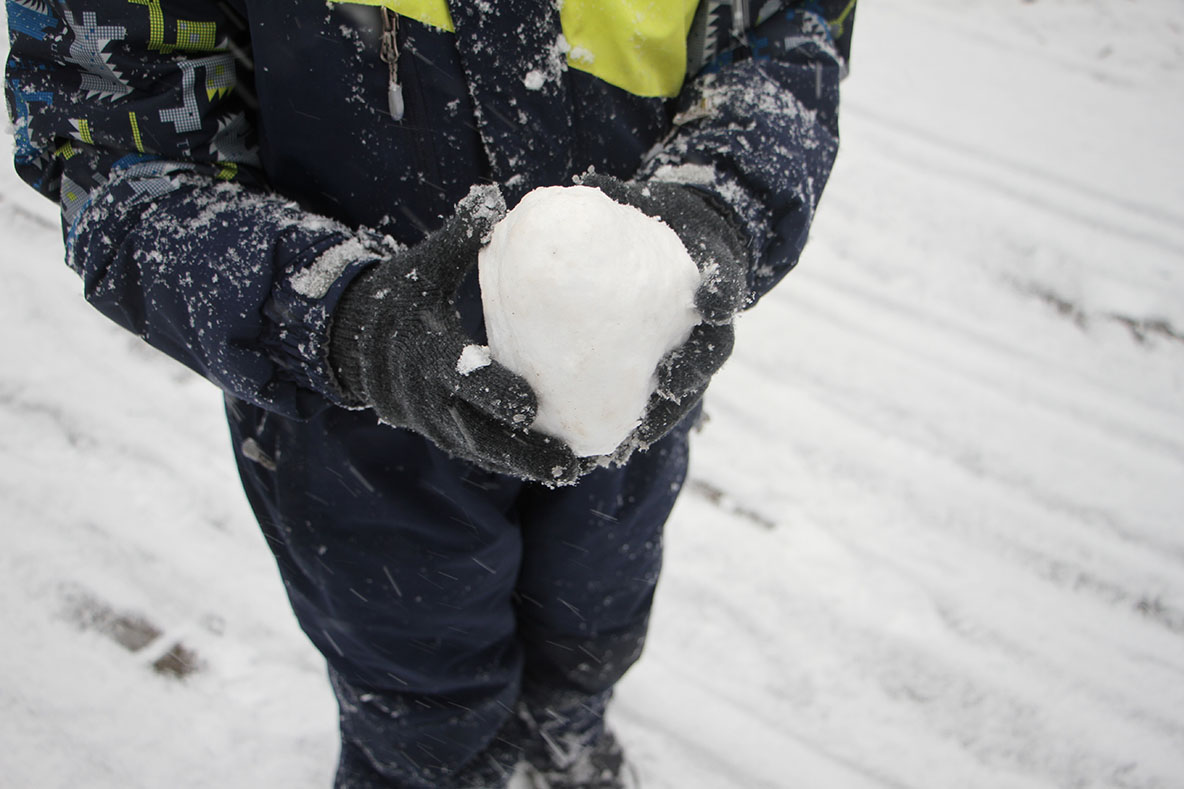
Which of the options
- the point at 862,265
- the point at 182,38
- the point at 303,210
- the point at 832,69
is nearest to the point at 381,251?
the point at 303,210

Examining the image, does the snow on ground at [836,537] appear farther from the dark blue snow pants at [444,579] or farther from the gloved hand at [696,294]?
the gloved hand at [696,294]

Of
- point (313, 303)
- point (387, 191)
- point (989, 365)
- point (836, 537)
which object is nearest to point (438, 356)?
point (313, 303)

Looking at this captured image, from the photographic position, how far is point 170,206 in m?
0.90

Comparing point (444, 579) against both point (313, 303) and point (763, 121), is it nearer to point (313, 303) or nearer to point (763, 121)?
point (313, 303)

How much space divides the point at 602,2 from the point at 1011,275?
2217mm

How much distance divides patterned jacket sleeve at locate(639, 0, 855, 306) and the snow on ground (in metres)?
1.11

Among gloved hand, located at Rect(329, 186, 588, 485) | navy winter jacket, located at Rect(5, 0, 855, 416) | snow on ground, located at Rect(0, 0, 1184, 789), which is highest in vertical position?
navy winter jacket, located at Rect(5, 0, 855, 416)

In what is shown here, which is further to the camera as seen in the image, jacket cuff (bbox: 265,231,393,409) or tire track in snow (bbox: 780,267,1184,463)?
tire track in snow (bbox: 780,267,1184,463)

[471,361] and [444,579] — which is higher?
[471,361]

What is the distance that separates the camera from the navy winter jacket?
0.87 metres

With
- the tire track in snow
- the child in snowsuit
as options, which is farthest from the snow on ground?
the child in snowsuit

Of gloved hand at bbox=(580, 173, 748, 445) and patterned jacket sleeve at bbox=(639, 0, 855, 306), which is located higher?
patterned jacket sleeve at bbox=(639, 0, 855, 306)

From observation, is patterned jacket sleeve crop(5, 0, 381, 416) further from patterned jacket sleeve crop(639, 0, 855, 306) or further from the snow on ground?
the snow on ground

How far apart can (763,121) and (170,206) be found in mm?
728
